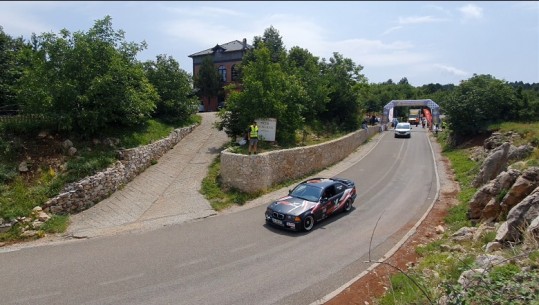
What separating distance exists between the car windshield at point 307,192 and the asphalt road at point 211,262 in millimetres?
1121

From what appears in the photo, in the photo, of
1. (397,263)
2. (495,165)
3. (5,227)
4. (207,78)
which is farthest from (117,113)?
(207,78)

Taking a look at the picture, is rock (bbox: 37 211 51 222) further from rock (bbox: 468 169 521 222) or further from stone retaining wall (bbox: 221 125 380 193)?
rock (bbox: 468 169 521 222)

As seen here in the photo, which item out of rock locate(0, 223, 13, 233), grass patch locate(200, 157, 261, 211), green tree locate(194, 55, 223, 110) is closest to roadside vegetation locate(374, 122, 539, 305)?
grass patch locate(200, 157, 261, 211)

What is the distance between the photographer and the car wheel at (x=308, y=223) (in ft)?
43.7

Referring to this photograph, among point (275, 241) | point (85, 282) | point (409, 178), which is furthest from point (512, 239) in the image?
point (409, 178)

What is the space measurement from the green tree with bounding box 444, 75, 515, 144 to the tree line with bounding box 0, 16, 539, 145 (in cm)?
8

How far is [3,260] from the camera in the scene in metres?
10.6

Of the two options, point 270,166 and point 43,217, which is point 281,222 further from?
point 43,217

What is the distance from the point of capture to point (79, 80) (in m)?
16.7

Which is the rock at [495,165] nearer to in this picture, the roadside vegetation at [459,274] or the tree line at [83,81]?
the roadside vegetation at [459,274]

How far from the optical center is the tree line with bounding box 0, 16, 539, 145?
16.6m

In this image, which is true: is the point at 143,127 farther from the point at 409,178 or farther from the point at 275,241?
the point at 409,178

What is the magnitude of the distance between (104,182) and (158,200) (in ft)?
7.95

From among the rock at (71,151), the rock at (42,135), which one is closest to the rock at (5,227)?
the rock at (71,151)
